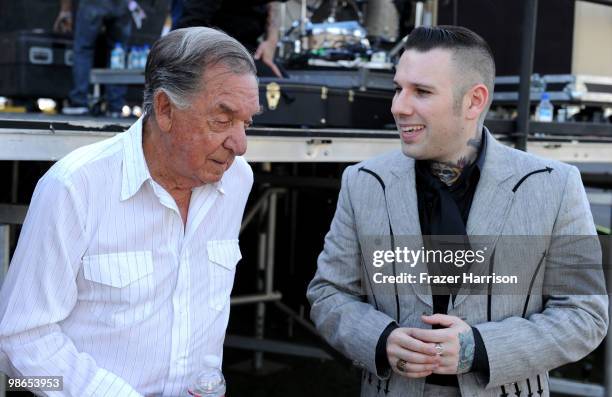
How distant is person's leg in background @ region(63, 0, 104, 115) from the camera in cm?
632

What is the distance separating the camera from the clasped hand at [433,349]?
189cm

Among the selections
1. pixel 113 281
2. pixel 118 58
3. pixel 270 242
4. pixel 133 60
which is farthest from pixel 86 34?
pixel 113 281

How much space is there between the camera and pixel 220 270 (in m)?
2.02

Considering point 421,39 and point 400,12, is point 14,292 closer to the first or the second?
point 421,39

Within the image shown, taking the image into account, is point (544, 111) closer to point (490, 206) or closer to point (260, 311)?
point (260, 311)

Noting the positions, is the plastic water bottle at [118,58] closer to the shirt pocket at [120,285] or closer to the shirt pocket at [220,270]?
the shirt pocket at [220,270]

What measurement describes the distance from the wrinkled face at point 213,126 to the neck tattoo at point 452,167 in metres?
0.56

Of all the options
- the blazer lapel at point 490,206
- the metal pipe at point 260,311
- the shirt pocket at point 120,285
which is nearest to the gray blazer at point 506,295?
the blazer lapel at point 490,206

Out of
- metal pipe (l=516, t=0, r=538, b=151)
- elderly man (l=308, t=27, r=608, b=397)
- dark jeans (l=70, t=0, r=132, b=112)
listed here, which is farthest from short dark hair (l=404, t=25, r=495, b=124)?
dark jeans (l=70, t=0, r=132, b=112)

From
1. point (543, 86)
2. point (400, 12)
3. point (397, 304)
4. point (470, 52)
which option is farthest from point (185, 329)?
point (400, 12)

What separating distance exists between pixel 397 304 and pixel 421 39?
0.72 metres

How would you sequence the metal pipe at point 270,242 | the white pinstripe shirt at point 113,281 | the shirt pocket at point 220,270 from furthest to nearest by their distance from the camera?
the metal pipe at point 270,242 < the shirt pocket at point 220,270 < the white pinstripe shirt at point 113,281

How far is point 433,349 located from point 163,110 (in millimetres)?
867

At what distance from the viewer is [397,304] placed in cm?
207
